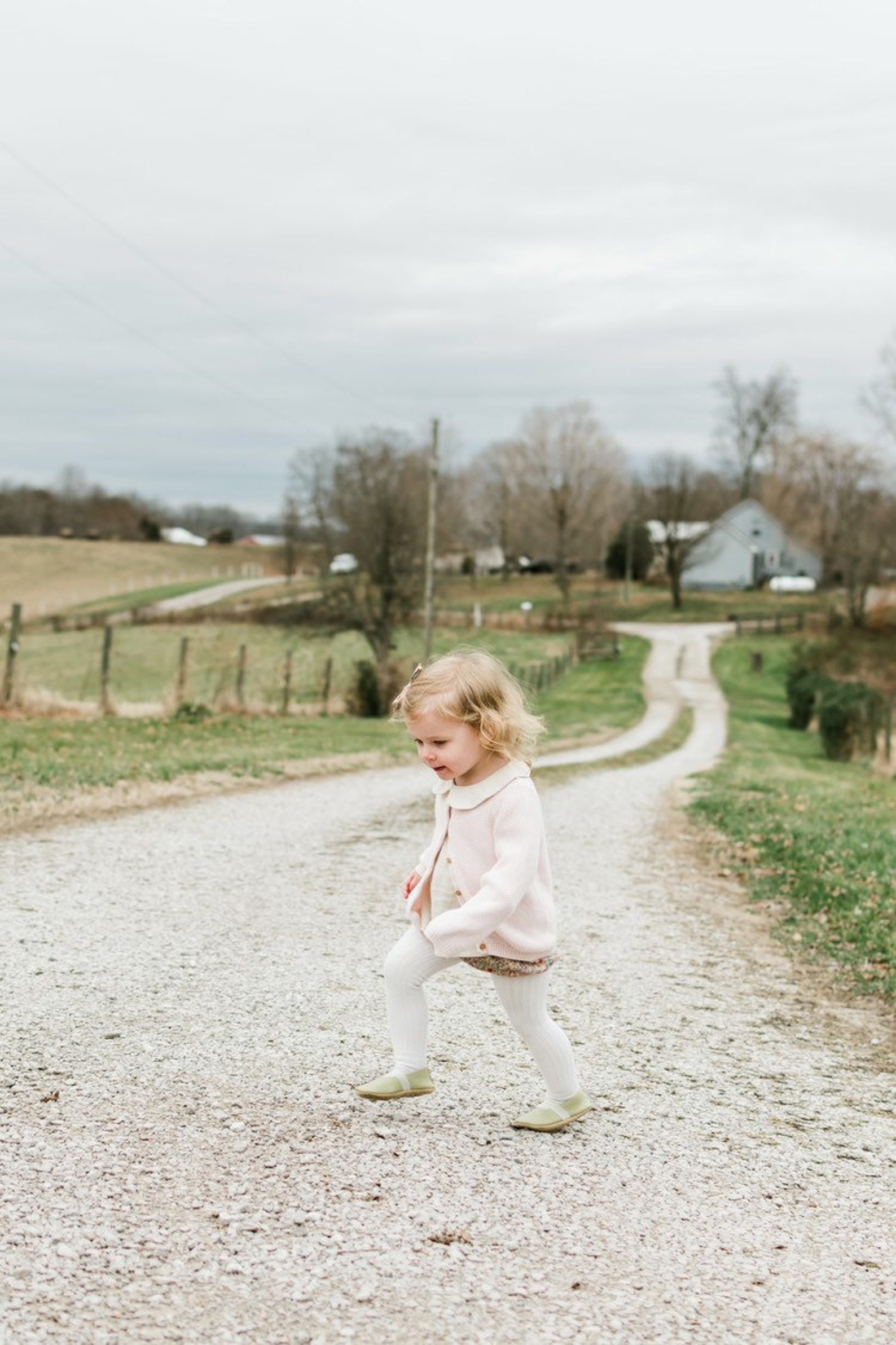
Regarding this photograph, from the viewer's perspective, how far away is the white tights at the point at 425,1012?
491 cm

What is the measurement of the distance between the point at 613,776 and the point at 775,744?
15.6 metres

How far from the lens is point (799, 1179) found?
4930 mm

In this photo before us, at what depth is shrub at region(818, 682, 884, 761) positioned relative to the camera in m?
34.5

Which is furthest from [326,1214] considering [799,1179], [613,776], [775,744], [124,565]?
[124,565]

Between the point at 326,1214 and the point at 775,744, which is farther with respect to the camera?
the point at 775,744

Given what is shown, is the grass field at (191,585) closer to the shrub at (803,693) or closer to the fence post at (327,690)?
the shrub at (803,693)

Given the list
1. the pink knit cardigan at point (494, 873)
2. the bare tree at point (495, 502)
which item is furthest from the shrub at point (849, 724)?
the bare tree at point (495, 502)

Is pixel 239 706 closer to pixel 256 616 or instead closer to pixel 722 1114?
pixel 722 1114

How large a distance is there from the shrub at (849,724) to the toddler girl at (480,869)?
30887 mm

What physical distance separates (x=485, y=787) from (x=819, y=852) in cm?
866

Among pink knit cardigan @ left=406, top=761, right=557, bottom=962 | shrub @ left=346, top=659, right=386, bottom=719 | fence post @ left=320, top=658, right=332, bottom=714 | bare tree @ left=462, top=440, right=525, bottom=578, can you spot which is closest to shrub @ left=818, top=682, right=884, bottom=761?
shrub @ left=346, top=659, right=386, bottom=719

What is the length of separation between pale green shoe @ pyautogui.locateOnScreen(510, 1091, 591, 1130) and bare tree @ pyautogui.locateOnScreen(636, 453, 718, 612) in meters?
82.7

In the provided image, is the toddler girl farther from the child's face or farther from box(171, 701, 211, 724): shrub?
box(171, 701, 211, 724): shrub

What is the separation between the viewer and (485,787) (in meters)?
4.85
